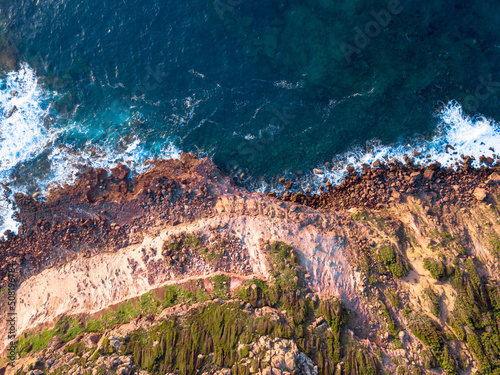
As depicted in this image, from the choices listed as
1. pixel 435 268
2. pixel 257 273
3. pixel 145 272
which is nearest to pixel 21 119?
pixel 145 272

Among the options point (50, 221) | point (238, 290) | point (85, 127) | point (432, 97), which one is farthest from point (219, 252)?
point (432, 97)

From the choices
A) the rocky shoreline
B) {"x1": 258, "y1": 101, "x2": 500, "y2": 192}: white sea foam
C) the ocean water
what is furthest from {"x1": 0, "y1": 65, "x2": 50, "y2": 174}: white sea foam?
{"x1": 258, "y1": 101, "x2": 500, "y2": 192}: white sea foam

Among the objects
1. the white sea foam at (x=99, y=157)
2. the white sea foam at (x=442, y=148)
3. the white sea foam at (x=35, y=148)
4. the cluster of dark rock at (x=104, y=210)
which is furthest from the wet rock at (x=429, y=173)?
the white sea foam at (x=35, y=148)

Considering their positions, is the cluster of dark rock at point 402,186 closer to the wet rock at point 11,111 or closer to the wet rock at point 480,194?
the wet rock at point 480,194

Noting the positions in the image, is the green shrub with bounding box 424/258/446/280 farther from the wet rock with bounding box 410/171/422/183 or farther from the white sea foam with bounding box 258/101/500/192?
the white sea foam with bounding box 258/101/500/192

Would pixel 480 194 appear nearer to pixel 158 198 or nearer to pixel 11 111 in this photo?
pixel 158 198

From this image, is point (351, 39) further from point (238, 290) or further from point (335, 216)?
point (238, 290)
